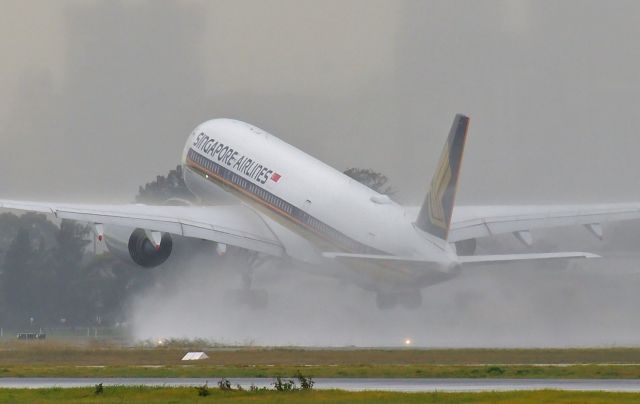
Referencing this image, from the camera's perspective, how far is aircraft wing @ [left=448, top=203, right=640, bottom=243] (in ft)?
235

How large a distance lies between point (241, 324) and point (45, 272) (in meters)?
Result: 27.0

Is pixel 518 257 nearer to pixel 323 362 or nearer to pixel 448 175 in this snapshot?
pixel 448 175

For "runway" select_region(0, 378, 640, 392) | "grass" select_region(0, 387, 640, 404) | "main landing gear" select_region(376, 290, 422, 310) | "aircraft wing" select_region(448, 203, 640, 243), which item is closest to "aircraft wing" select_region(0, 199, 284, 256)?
"aircraft wing" select_region(448, 203, 640, 243)

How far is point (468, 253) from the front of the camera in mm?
72938

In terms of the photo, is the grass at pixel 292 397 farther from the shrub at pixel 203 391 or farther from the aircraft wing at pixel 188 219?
the aircraft wing at pixel 188 219

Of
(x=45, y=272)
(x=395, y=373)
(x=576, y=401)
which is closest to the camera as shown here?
(x=576, y=401)

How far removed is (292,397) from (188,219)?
34.5m

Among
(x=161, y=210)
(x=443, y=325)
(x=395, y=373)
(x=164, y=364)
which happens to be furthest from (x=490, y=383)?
(x=161, y=210)

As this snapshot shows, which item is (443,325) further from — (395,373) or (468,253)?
(395,373)

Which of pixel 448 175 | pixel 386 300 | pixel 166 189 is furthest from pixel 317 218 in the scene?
pixel 166 189

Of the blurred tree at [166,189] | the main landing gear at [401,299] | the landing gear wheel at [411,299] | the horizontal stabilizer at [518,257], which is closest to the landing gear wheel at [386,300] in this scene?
the main landing gear at [401,299]

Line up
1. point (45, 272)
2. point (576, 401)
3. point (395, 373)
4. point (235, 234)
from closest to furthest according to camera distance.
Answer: point (576, 401) < point (395, 373) < point (235, 234) < point (45, 272)

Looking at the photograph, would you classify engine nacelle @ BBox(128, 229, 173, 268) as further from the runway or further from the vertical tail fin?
the runway

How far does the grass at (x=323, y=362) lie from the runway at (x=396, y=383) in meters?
1.59
